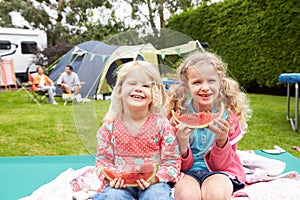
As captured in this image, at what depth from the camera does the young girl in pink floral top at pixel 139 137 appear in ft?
4.63

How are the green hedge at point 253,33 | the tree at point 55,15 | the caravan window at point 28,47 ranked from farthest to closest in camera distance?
the tree at point 55,15
the caravan window at point 28,47
the green hedge at point 253,33

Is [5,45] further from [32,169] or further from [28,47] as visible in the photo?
[32,169]

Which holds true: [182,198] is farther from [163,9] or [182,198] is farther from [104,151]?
[163,9]

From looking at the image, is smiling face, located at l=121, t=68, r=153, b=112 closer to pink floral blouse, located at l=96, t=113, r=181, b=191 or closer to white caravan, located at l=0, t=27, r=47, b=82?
pink floral blouse, located at l=96, t=113, r=181, b=191

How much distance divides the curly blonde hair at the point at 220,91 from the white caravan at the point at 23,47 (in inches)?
535

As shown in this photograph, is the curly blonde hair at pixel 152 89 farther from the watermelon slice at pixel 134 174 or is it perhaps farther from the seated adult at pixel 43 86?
the seated adult at pixel 43 86

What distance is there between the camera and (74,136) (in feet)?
15.2

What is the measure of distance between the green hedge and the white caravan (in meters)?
8.00

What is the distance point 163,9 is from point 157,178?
87 centimetres

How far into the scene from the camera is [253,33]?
7.96m

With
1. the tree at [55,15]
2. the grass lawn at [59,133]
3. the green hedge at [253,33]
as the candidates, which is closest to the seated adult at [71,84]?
the grass lawn at [59,133]

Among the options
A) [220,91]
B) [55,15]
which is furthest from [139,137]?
[55,15]

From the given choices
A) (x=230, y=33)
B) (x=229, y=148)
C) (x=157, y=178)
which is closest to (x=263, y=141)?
(x=229, y=148)

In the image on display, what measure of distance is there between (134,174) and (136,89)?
0.35 m
